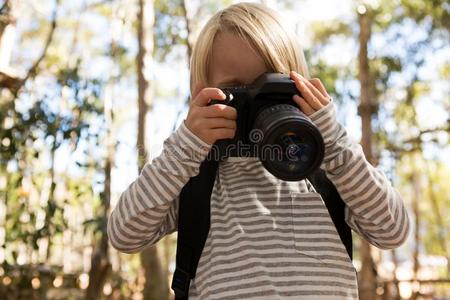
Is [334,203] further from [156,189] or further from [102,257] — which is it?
[102,257]

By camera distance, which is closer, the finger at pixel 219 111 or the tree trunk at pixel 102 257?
the finger at pixel 219 111

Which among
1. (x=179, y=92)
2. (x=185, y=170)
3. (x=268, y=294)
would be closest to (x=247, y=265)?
(x=268, y=294)

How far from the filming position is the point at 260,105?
874 millimetres

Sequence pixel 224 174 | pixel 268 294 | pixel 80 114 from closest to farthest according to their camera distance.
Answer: pixel 268 294, pixel 224 174, pixel 80 114

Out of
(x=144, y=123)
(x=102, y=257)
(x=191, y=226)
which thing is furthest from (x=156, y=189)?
(x=144, y=123)

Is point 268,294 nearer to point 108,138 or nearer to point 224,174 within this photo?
point 224,174

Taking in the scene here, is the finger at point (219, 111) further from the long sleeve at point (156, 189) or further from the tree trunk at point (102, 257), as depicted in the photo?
the tree trunk at point (102, 257)

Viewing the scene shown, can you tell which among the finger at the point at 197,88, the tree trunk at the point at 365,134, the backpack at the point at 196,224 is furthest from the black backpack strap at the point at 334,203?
the tree trunk at the point at 365,134

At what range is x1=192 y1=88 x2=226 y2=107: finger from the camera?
87 cm

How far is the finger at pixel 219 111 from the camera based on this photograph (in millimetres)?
869

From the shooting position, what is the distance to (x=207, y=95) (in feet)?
2.87

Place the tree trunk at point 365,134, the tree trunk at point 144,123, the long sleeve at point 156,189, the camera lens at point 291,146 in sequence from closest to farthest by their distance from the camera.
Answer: the camera lens at point 291,146
the long sleeve at point 156,189
the tree trunk at point 144,123
the tree trunk at point 365,134

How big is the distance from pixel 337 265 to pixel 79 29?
1164 centimetres

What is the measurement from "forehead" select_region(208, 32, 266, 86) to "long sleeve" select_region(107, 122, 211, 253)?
0.44 ft
